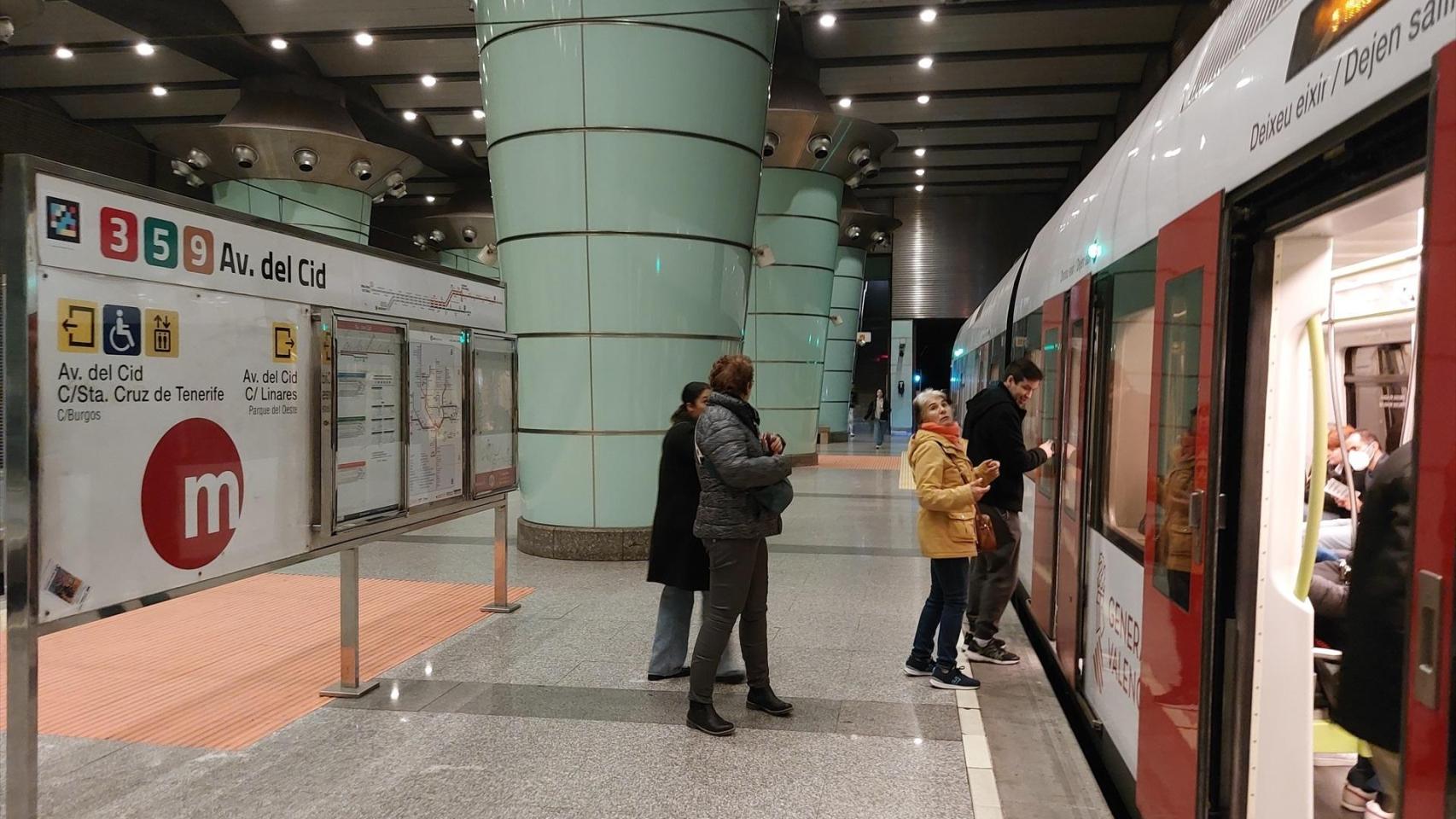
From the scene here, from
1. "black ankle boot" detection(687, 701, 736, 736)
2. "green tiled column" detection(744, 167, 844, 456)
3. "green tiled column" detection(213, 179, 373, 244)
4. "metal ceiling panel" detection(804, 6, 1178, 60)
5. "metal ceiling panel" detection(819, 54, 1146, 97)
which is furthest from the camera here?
"metal ceiling panel" detection(819, 54, 1146, 97)

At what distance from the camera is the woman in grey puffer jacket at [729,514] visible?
3775 mm

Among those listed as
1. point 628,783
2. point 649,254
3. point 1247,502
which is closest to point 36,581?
point 628,783

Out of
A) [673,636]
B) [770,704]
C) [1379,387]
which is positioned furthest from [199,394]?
[1379,387]

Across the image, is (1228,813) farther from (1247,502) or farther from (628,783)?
(628,783)

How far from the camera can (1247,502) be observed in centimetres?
225

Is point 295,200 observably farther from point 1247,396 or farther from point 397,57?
point 1247,396

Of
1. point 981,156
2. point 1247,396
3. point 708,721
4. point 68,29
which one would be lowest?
point 708,721

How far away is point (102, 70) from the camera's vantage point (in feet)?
59.4

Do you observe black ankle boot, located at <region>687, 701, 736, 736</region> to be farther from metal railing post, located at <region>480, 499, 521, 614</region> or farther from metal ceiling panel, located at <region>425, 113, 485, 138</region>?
metal ceiling panel, located at <region>425, 113, 485, 138</region>

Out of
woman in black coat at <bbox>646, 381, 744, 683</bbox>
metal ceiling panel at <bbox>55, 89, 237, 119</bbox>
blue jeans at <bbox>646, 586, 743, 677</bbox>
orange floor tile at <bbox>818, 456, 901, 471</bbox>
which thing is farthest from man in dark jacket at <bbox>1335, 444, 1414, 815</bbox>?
metal ceiling panel at <bbox>55, 89, 237, 119</bbox>

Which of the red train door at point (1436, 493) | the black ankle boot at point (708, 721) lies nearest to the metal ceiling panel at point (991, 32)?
the black ankle boot at point (708, 721)

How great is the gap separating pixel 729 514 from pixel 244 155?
15647 mm

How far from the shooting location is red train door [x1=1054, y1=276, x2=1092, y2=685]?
3959 mm

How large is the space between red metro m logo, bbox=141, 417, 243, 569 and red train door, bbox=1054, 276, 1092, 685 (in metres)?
3.58
